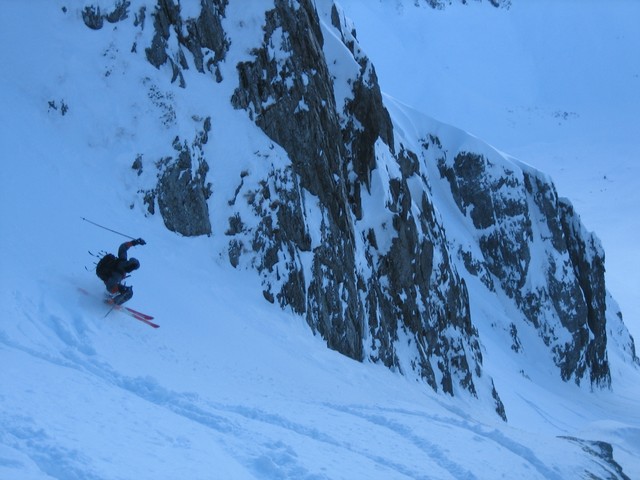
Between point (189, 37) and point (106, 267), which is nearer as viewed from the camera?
point (106, 267)

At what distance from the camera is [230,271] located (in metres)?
17.1

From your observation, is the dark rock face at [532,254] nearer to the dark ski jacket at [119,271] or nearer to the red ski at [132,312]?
the red ski at [132,312]

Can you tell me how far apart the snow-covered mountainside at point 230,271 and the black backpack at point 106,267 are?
456mm

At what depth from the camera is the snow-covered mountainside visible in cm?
896

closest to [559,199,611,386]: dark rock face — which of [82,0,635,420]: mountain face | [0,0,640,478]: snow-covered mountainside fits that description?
[0,0,640,478]: snow-covered mountainside

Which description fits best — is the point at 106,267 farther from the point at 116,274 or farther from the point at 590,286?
the point at 590,286

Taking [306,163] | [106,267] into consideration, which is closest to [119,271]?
[106,267]

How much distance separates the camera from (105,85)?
17.8 metres

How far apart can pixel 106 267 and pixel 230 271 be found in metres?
5.48

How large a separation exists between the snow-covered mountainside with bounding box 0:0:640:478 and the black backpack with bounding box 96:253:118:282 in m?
0.46

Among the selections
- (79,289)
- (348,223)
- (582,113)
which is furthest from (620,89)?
(79,289)

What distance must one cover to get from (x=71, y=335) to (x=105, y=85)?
9.40 m

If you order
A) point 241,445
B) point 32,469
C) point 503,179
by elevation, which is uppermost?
point 503,179

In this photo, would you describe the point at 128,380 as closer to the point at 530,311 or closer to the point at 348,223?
the point at 348,223
